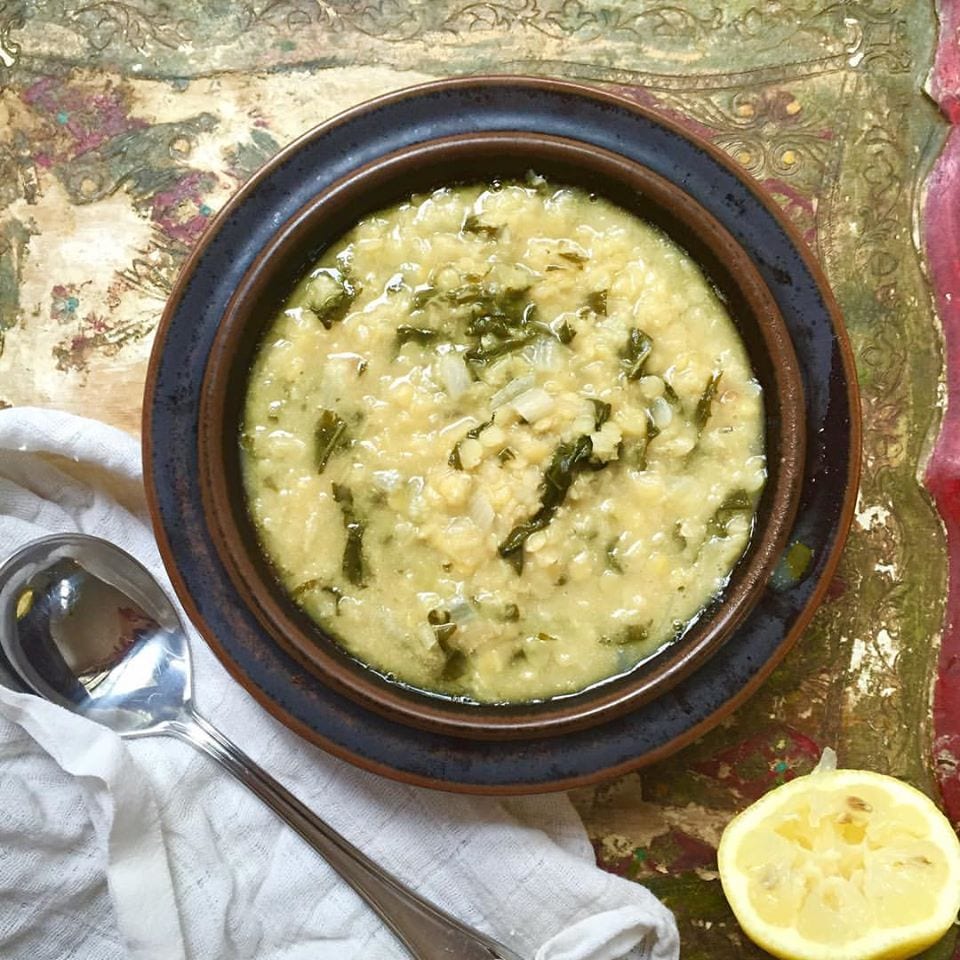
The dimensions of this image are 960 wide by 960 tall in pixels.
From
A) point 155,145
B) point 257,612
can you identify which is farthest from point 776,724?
point 155,145

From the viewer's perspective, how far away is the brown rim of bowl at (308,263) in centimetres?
235

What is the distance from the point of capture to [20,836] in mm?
2682

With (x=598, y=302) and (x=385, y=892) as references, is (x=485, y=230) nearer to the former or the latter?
(x=598, y=302)

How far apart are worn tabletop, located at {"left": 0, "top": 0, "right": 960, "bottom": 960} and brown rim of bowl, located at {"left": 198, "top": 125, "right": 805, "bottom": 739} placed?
509mm

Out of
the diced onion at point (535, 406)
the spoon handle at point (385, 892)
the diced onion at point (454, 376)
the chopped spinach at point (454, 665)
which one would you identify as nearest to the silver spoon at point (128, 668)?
the spoon handle at point (385, 892)

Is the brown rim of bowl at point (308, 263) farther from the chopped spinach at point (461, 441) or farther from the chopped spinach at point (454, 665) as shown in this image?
the chopped spinach at point (461, 441)

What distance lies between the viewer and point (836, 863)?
8.59 ft

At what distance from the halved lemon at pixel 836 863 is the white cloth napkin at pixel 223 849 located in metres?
0.25

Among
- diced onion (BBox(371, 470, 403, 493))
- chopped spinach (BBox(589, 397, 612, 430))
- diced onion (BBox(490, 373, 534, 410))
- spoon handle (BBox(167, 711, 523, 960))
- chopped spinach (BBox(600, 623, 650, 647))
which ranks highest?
diced onion (BBox(490, 373, 534, 410))

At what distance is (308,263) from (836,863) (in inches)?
72.7

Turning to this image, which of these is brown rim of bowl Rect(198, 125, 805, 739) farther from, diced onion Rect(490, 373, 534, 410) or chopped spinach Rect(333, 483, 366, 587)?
diced onion Rect(490, 373, 534, 410)

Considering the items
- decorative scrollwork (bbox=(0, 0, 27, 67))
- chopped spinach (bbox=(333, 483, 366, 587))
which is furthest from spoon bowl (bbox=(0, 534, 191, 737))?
decorative scrollwork (bbox=(0, 0, 27, 67))

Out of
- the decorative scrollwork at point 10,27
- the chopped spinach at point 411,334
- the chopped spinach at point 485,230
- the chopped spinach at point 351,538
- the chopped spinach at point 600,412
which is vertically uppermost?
the decorative scrollwork at point 10,27

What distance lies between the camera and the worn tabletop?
111 inches
